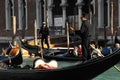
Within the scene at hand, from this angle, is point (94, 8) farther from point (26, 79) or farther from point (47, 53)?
point (26, 79)

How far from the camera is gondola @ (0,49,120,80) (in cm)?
572

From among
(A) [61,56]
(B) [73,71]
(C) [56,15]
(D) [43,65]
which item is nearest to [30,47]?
(A) [61,56]

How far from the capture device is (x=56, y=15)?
16703 millimetres

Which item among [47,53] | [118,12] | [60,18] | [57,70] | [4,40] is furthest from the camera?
[4,40]

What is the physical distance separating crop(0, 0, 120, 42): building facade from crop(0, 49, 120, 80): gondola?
7.09 m

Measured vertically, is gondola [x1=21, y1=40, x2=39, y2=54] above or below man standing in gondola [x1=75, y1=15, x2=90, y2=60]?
below

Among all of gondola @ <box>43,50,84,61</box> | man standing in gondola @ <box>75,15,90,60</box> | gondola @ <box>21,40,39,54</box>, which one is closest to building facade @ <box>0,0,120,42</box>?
gondola @ <box>21,40,39,54</box>

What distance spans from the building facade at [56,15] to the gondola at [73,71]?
7088 mm

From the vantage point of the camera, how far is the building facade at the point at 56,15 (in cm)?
1417

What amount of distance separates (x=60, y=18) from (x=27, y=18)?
156cm

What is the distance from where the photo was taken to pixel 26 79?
19.7 ft

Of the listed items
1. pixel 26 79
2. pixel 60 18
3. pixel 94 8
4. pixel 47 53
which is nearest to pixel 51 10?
pixel 60 18

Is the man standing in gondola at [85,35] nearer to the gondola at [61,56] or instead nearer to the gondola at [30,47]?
the gondola at [61,56]

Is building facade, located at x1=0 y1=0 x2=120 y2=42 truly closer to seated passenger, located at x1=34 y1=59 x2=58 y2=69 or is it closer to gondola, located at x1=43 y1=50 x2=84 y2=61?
gondola, located at x1=43 y1=50 x2=84 y2=61
